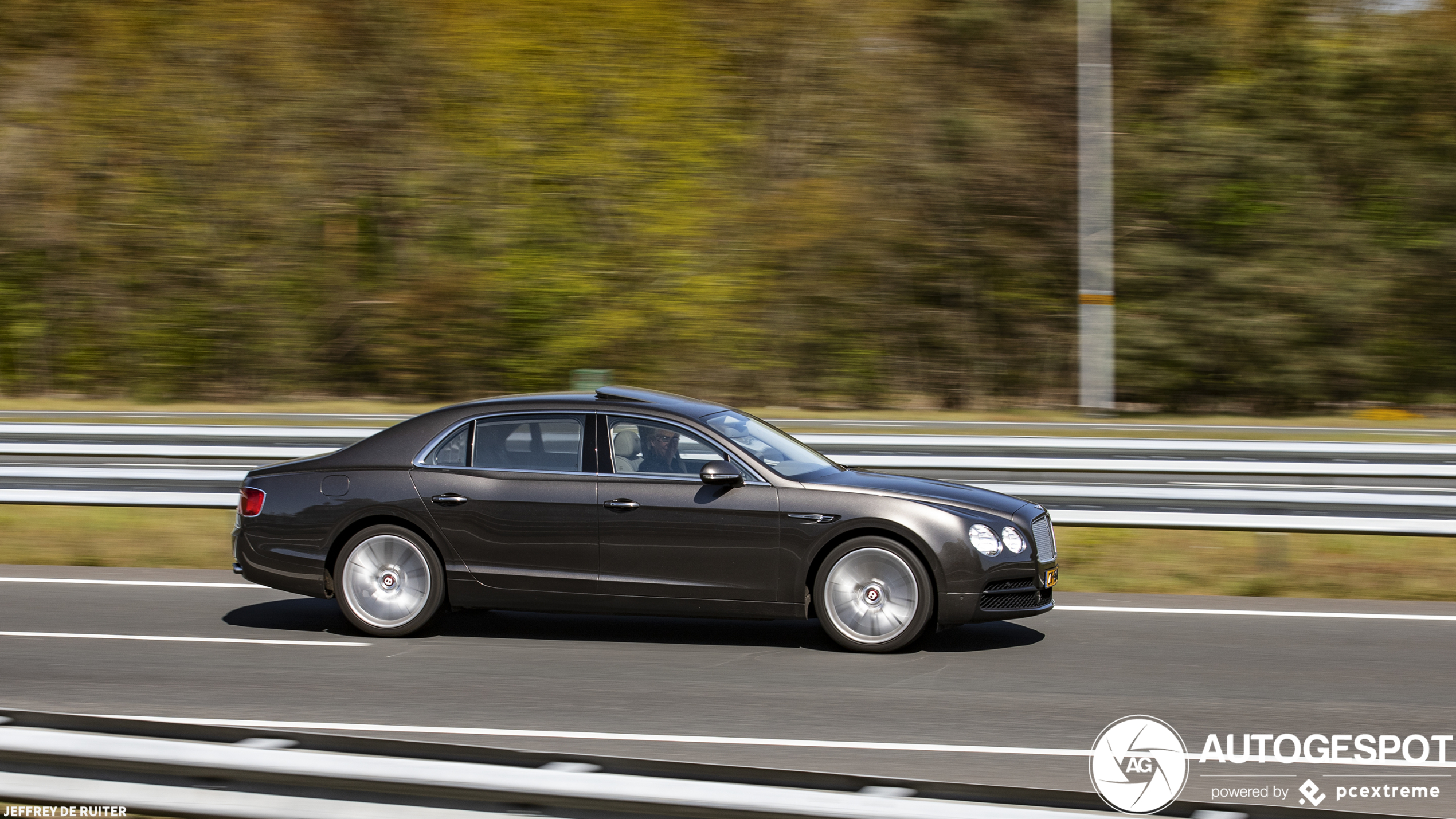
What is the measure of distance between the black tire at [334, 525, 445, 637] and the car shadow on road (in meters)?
0.17

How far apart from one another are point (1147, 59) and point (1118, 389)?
5304mm

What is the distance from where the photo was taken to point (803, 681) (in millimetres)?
7016

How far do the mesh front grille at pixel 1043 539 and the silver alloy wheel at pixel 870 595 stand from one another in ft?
2.48

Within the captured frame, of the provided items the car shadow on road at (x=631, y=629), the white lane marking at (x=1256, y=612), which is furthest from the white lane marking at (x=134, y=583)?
the white lane marking at (x=1256, y=612)

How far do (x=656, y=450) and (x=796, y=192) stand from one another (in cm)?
1556

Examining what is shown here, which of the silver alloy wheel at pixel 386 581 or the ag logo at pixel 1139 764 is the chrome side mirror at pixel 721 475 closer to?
the silver alloy wheel at pixel 386 581

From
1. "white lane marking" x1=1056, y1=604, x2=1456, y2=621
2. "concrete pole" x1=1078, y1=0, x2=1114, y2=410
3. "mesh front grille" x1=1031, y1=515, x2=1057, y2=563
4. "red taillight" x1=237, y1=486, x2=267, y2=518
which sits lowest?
"white lane marking" x1=1056, y1=604, x2=1456, y2=621

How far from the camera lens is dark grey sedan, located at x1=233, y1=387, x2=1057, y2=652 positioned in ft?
25.2

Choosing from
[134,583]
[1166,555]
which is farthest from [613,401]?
[1166,555]

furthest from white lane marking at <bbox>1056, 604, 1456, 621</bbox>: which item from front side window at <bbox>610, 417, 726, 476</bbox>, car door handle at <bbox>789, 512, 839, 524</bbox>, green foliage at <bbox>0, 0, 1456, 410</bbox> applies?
green foliage at <bbox>0, 0, 1456, 410</bbox>

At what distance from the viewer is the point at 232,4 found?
25000 millimetres

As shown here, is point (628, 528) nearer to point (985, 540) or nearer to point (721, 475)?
point (721, 475)

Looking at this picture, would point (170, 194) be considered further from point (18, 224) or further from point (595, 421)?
point (595, 421)

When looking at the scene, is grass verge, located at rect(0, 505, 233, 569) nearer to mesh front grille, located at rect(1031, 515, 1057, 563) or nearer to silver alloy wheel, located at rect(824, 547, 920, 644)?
silver alloy wheel, located at rect(824, 547, 920, 644)
